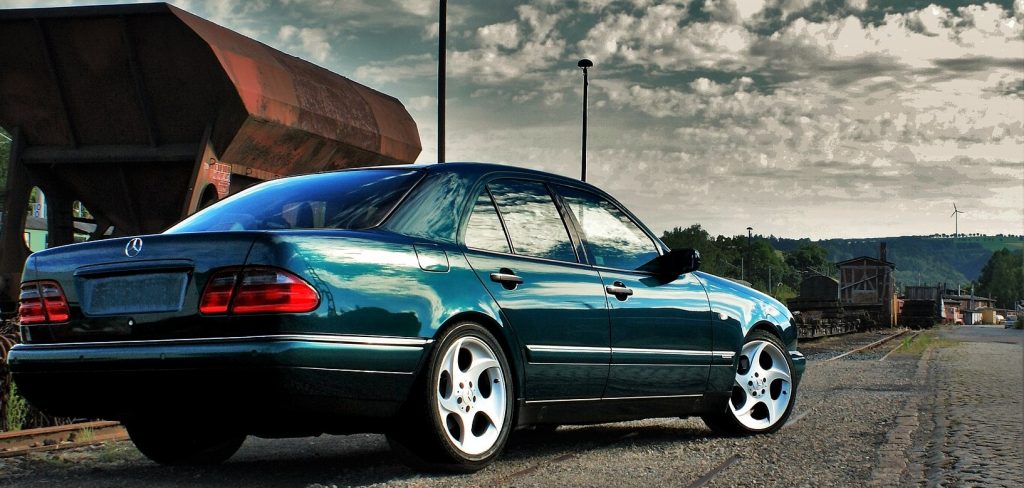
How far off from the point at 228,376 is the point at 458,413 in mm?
1116

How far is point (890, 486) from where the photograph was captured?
5379mm

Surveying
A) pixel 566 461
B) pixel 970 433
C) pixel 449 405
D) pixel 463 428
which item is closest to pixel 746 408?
pixel 566 461

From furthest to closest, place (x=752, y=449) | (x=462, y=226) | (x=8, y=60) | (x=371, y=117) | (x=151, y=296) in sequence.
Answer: (x=371, y=117), (x=8, y=60), (x=752, y=449), (x=462, y=226), (x=151, y=296)

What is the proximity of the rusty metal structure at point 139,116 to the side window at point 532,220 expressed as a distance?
28.2 ft

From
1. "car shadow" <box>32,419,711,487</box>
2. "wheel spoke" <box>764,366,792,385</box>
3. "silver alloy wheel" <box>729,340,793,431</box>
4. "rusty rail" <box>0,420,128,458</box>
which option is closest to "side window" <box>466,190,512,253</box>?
"car shadow" <box>32,419,711,487</box>

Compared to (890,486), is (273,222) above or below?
above

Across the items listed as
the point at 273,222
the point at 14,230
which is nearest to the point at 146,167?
the point at 14,230

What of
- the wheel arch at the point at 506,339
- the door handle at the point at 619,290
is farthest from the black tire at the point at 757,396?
the wheel arch at the point at 506,339

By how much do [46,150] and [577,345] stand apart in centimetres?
1154

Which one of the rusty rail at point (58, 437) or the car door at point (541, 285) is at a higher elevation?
the car door at point (541, 285)

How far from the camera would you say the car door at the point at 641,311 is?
240 inches

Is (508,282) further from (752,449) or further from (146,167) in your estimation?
(146,167)

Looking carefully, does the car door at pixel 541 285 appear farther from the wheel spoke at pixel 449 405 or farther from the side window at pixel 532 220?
the wheel spoke at pixel 449 405

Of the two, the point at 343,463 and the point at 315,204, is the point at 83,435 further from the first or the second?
the point at 315,204
